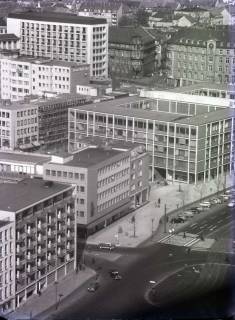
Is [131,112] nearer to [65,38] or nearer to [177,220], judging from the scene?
[177,220]

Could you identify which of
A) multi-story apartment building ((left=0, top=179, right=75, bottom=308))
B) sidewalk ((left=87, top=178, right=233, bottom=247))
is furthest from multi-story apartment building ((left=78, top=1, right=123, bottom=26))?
multi-story apartment building ((left=0, top=179, right=75, bottom=308))

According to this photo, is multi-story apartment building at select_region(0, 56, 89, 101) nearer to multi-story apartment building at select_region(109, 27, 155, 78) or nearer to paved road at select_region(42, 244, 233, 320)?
multi-story apartment building at select_region(109, 27, 155, 78)

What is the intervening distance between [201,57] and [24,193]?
20.8 feet

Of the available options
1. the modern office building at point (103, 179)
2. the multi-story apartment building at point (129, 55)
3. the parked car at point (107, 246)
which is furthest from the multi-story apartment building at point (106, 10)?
the parked car at point (107, 246)

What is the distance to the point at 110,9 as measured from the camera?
51.8ft

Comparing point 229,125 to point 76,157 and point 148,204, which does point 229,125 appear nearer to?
point 148,204

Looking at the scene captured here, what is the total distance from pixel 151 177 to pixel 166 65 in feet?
15.8

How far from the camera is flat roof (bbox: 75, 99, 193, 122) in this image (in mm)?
7688

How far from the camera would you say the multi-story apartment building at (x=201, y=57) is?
36.0 feet

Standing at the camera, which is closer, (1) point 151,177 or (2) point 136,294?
(2) point 136,294

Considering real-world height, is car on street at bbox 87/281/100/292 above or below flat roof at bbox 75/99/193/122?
below

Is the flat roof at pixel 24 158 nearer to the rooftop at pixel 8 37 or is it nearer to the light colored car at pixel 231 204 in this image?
the light colored car at pixel 231 204

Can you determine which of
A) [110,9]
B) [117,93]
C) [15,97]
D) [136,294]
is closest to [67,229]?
[136,294]

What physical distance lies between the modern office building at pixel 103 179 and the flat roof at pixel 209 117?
0.69 metres
